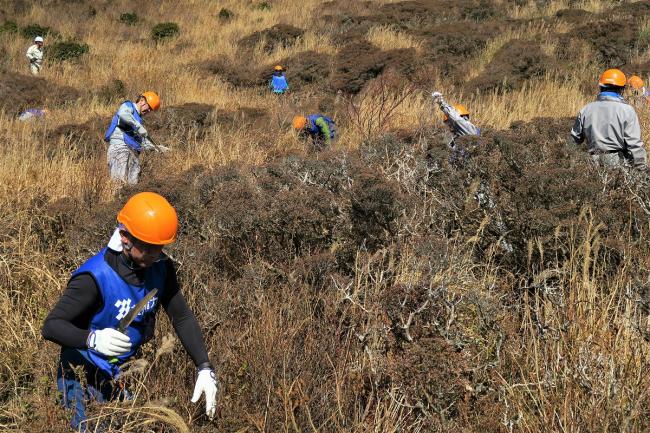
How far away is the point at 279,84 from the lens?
43.7 ft

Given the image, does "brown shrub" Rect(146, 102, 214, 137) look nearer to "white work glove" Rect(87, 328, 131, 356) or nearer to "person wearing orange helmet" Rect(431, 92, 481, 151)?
"person wearing orange helmet" Rect(431, 92, 481, 151)

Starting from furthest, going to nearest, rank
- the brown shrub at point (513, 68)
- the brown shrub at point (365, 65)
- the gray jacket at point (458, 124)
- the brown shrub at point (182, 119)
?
1. the brown shrub at point (365, 65)
2. the brown shrub at point (513, 68)
3. the brown shrub at point (182, 119)
4. the gray jacket at point (458, 124)

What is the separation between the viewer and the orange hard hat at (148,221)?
2559mm

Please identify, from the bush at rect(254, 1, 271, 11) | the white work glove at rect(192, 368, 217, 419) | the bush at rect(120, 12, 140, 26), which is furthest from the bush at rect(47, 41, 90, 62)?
the white work glove at rect(192, 368, 217, 419)

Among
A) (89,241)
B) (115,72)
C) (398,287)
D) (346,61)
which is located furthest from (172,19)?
(398,287)

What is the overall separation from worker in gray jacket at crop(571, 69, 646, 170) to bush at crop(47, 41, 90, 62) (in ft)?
42.9

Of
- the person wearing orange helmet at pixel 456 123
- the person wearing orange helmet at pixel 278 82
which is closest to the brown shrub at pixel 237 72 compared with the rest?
A: the person wearing orange helmet at pixel 278 82

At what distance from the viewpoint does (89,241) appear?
4598mm

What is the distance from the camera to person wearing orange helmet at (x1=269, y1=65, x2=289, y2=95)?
13.2 m

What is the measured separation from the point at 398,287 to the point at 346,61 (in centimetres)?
1203

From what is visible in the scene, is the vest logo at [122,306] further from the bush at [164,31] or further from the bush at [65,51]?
the bush at [164,31]

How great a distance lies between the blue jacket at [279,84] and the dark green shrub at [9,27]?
8.41 metres

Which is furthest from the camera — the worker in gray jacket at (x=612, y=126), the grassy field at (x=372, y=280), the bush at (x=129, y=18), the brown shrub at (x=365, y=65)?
the bush at (x=129, y=18)

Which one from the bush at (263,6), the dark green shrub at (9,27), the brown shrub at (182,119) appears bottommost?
the brown shrub at (182,119)
